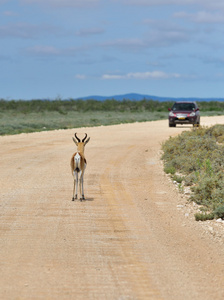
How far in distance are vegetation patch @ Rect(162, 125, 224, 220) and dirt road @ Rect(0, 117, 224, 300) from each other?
0.56 metres

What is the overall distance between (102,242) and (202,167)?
24.3 ft

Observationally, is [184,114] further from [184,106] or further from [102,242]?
[102,242]

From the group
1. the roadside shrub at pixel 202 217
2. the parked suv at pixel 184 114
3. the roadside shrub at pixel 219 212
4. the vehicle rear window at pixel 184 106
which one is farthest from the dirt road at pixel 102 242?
the vehicle rear window at pixel 184 106

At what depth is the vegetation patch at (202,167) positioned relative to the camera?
11.1 metres

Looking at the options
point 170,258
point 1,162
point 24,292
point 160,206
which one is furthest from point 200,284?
point 1,162

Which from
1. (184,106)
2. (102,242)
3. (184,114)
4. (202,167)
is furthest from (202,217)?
(184,106)

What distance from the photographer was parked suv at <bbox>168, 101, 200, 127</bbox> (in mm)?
40156

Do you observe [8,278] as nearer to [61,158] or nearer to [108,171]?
[108,171]

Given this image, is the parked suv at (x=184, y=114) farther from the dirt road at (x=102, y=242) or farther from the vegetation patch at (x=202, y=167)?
the dirt road at (x=102, y=242)

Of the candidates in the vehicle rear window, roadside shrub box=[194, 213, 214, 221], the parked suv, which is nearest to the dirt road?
roadside shrub box=[194, 213, 214, 221]

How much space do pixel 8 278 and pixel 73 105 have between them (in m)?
97.0

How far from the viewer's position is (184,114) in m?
40.4

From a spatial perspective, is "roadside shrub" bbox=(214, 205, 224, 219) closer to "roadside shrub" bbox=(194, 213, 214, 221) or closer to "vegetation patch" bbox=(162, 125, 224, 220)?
"vegetation patch" bbox=(162, 125, 224, 220)

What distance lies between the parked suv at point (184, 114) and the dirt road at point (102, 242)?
2486 cm
